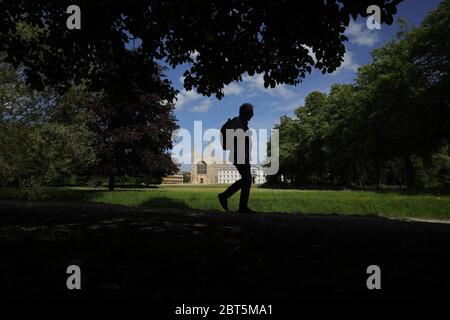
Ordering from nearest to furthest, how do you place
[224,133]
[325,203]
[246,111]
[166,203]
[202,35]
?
[202,35]
[224,133]
[246,111]
[325,203]
[166,203]

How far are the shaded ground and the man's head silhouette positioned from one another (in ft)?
10.9

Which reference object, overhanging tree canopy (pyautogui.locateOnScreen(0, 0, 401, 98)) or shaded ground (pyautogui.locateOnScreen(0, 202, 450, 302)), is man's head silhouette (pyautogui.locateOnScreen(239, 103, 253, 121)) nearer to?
overhanging tree canopy (pyautogui.locateOnScreen(0, 0, 401, 98))

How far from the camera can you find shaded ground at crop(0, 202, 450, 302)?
301 centimetres

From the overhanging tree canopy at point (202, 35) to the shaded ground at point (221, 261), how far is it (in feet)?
11.4

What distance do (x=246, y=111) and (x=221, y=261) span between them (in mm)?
5324

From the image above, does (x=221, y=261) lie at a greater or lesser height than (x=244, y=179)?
lesser

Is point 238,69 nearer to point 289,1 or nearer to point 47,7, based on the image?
point 289,1

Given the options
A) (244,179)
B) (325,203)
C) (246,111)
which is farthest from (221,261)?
(325,203)

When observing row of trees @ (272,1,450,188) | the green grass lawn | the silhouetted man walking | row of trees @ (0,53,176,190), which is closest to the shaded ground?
the silhouetted man walking

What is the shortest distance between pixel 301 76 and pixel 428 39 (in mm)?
27071

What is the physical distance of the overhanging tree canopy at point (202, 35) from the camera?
6273mm

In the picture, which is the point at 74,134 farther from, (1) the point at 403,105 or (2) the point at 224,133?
(1) the point at 403,105

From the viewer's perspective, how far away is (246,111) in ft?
28.3

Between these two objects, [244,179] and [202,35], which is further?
[244,179]
